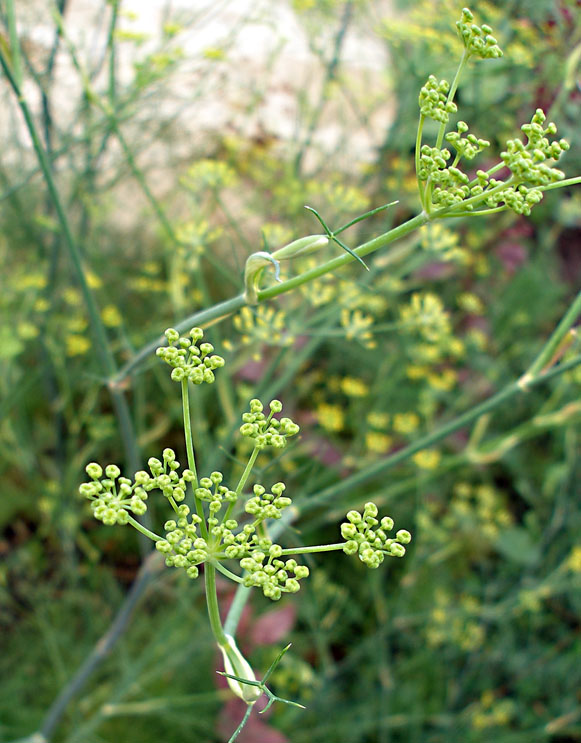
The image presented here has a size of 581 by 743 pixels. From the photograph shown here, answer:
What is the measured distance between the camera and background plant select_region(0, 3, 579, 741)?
73.7 inches

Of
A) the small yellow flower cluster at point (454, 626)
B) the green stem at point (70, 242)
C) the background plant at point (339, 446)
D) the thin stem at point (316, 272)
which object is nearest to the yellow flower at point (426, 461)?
the background plant at point (339, 446)

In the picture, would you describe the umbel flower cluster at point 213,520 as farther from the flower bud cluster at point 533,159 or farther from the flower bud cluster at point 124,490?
the flower bud cluster at point 533,159

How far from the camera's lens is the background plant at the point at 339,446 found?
6.15ft

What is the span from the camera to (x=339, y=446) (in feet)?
8.18

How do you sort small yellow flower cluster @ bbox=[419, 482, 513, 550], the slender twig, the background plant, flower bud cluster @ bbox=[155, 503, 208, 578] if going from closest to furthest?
flower bud cluster @ bbox=[155, 503, 208, 578], the slender twig, the background plant, small yellow flower cluster @ bbox=[419, 482, 513, 550]

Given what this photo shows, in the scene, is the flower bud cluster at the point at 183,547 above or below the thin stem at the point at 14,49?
below

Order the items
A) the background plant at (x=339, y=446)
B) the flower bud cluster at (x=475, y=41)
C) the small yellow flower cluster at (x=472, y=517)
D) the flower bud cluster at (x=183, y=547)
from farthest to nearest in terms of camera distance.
A: the small yellow flower cluster at (x=472, y=517)
the background plant at (x=339, y=446)
the flower bud cluster at (x=475, y=41)
the flower bud cluster at (x=183, y=547)

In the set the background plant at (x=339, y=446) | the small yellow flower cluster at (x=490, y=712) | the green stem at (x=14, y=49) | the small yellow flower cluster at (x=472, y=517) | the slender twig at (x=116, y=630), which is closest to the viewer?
the green stem at (x=14, y=49)

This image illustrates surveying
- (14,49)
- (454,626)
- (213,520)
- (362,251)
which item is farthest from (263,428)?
(454,626)

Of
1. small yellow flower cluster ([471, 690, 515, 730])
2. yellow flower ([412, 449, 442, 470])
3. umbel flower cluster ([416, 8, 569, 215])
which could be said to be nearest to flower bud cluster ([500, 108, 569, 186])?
umbel flower cluster ([416, 8, 569, 215])

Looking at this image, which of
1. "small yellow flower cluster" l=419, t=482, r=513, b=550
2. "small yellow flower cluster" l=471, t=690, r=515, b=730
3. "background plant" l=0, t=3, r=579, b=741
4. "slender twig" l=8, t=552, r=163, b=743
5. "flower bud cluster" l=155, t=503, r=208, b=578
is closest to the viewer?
"flower bud cluster" l=155, t=503, r=208, b=578

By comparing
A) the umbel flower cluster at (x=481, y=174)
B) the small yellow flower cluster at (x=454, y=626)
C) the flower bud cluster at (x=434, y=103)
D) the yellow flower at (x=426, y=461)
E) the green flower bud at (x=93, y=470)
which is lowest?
the small yellow flower cluster at (x=454, y=626)

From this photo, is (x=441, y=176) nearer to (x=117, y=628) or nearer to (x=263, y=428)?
(x=263, y=428)

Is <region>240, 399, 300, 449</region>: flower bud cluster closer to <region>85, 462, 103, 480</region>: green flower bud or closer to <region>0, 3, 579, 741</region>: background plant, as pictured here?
<region>85, 462, 103, 480</region>: green flower bud
